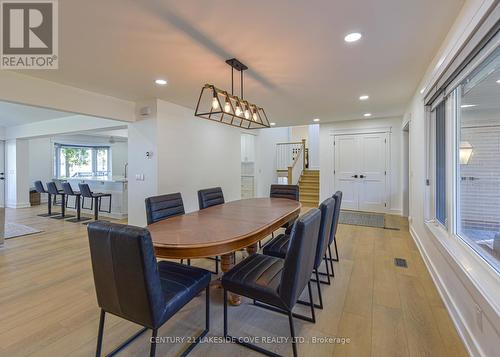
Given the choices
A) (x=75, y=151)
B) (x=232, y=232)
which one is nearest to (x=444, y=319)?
(x=232, y=232)

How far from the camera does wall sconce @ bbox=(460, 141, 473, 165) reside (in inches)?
81.4

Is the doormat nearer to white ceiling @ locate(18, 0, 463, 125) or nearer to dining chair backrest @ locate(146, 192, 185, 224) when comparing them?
white ceiling @ locate(18, 0, 463, 125)

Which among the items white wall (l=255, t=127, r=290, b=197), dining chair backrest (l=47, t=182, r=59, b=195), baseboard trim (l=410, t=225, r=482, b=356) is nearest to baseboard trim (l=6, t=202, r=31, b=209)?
dining chair backrest (l=47, t=182, r=59, b=195)

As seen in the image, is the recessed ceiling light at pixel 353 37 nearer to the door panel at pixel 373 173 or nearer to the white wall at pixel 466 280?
the white wall at pixel 466 280

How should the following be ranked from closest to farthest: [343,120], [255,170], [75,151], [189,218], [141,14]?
[141,14] < [189,218] < [343,120] < [255,170] < [75,151]

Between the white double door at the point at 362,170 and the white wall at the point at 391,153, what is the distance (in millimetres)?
136

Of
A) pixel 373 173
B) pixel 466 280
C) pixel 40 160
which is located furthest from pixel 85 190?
pixel 373 173

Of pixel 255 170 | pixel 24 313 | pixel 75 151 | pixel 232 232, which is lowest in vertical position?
pixel 24 313

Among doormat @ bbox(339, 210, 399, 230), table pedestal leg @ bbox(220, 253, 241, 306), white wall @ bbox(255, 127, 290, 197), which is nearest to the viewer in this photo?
table pedestal leg @ bbox(220, 253, 241, 306)

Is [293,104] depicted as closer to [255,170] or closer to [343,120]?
[343,120]

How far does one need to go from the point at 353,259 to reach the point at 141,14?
11.5 ft

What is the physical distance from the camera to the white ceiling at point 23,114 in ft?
16.7

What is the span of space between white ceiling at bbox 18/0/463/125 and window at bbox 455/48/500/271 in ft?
1.91

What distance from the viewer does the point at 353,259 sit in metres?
3.28
